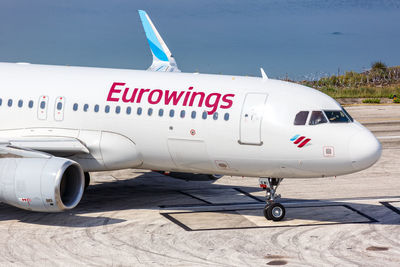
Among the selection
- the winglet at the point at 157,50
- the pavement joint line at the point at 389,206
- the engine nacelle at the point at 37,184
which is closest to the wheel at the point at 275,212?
the pavement joint line at the point at 389,206

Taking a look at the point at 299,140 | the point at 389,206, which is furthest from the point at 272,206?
the point at 389,206

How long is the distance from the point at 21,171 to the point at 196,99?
505 cm

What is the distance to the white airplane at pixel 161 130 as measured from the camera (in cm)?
1805

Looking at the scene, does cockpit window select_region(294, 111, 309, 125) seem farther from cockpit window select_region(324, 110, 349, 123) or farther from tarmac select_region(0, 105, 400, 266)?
tarmac select_region(0, 105, 400, 266)

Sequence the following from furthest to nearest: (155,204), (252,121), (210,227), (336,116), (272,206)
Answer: (155,204) < (272,206) < (210,227) < (252,121) < (336,116)

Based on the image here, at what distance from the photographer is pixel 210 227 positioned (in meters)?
18.8

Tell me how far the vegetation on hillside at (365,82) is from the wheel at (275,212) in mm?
44273

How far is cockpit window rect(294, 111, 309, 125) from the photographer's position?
60.1ft

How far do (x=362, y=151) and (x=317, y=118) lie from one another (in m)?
1.49

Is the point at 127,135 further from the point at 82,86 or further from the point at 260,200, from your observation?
the point at 260,200

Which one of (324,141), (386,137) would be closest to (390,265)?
(324,141)

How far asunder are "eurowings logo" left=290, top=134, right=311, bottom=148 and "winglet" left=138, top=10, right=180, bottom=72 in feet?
56.9

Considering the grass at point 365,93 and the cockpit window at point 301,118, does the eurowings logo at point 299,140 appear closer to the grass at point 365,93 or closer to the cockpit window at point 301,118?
the cockpit window at point 301,118

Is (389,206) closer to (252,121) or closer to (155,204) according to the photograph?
(252,121)
